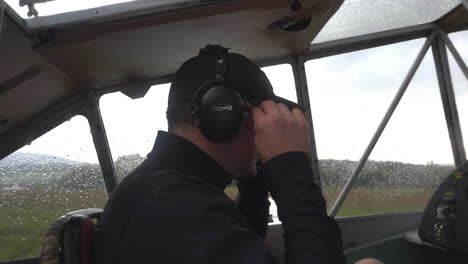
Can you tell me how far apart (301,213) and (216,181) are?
0.30 metres

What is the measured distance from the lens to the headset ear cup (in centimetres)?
108

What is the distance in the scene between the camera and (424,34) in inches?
116

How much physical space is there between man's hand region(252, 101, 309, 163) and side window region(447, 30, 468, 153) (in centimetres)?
240

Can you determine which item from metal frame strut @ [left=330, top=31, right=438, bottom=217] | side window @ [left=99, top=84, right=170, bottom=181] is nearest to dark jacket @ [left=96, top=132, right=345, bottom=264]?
side window @ [left=99, top=84, right=170, bottom=181]

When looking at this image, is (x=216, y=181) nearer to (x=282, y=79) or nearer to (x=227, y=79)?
(x=227, y=79)

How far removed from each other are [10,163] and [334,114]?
198 centimetres

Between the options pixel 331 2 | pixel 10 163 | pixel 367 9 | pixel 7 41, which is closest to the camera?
pixel 7 41

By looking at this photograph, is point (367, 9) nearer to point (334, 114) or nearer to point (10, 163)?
point (334, 114)

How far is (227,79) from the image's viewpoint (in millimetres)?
1163

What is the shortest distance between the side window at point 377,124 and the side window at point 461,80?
12cm

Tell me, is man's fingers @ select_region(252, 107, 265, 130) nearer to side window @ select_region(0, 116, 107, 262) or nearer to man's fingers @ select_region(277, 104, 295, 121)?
man's fingers @ select_region(277, 104, 295, 121)

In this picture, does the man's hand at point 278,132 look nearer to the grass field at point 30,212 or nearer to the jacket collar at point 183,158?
the jacket collar at point 183,158

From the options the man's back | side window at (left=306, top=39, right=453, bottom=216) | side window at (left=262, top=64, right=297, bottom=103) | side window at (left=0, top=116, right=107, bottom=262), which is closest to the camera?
the man's back

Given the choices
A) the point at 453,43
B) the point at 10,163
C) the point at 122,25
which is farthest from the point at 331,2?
the point at 10,163
